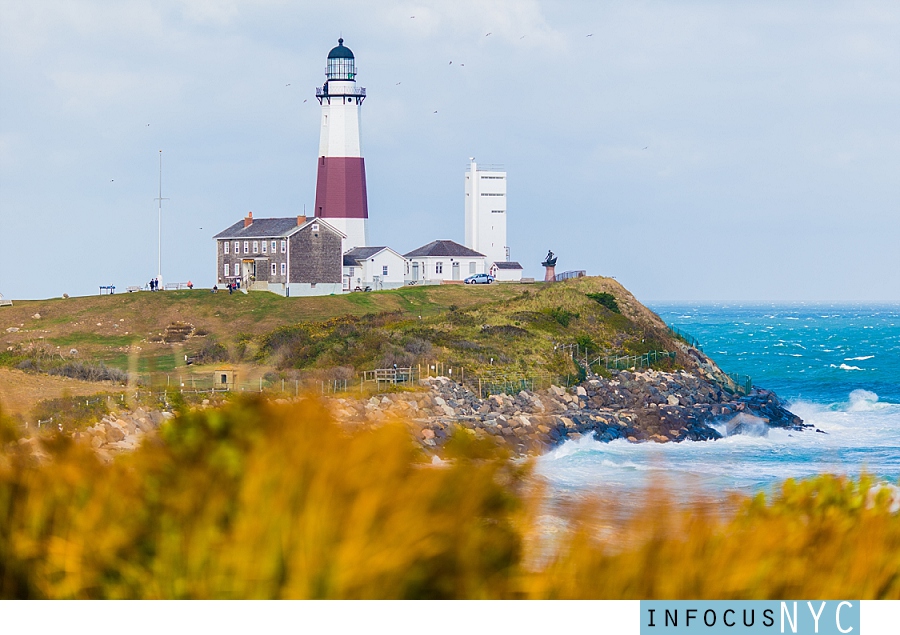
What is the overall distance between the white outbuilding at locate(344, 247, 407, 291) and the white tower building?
732 centimetres

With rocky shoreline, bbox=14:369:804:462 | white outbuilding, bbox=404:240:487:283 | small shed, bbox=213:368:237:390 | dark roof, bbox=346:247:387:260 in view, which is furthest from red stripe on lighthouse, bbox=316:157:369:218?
small shed, bbox=213:368:237:390

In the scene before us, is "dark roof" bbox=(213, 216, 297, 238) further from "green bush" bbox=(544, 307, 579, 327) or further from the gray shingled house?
"green bush" bbox=(544, 307, 579, 327)

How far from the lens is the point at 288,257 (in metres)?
51.5

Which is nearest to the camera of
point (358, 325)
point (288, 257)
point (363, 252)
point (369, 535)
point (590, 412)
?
point (369, 535)

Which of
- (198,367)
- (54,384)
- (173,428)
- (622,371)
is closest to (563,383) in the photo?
(622,371)

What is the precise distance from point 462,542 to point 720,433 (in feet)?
80.3

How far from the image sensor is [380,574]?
409 centimetres

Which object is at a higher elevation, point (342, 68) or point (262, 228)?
point (342, 68)

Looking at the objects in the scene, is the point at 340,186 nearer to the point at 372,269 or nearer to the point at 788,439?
the point at 372,269

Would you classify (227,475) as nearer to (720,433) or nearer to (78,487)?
(78,487)

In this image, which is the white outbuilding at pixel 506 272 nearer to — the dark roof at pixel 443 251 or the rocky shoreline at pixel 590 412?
the dark roof at pixel 443 251

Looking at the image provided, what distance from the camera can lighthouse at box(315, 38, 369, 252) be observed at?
54.1 metres

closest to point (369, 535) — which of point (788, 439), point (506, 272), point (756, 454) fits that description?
point (756, 454)

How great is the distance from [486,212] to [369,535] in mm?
58995
